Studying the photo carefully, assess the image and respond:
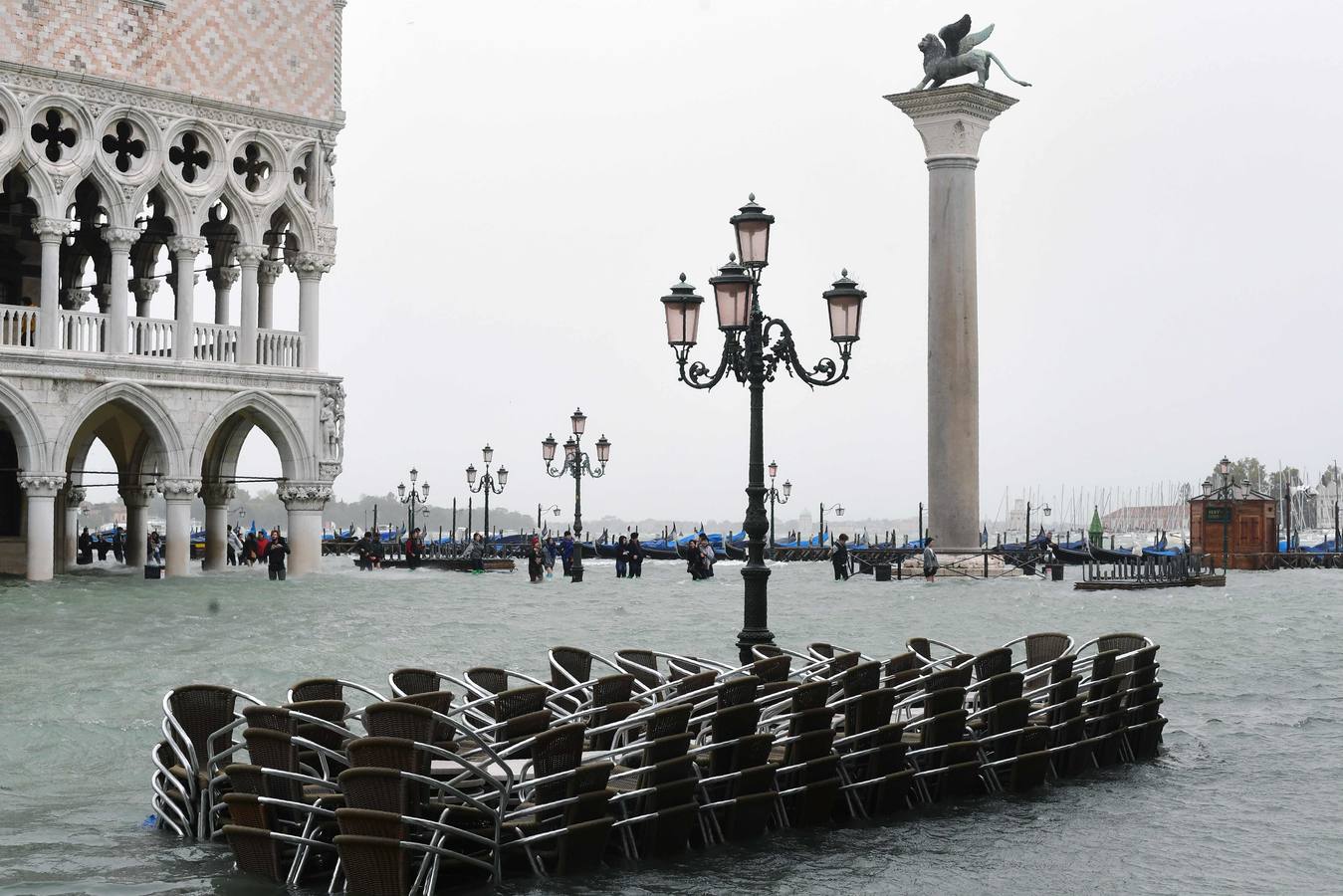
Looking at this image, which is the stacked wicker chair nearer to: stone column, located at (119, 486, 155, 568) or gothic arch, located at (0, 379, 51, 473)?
gothic arch, located at (0, 379, 51, 473)

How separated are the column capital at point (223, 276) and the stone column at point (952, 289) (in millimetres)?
13675

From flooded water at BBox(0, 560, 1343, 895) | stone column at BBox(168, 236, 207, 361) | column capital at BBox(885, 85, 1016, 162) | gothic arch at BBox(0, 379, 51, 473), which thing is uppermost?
column capital at BBox(885, 85, 1016, 162)

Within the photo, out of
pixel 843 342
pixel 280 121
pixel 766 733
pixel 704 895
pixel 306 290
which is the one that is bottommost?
pixel 704 895

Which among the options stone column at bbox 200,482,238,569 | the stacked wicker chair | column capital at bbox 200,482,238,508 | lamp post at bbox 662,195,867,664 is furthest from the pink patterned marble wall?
the stacked wicker chair

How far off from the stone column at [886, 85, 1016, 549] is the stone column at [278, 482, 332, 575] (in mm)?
11658

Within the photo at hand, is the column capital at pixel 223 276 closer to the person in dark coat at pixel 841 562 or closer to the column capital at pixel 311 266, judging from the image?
the column capital at pixel 311 266

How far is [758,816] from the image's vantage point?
370 inches

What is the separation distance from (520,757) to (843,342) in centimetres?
560

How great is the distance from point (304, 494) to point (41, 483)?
196 inches

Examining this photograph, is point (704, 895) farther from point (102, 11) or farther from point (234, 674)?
point (102, 11)

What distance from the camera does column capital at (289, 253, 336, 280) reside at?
3422cm

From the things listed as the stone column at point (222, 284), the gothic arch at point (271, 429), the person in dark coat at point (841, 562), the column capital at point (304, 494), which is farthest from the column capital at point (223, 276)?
the person in dark coat at point (841, 562)

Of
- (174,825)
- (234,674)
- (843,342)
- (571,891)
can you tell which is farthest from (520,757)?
(234,674)

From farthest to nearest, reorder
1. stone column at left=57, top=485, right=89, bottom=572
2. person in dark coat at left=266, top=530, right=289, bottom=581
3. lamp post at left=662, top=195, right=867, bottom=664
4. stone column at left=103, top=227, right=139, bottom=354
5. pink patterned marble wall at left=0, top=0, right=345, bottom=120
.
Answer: stone column at left=57, top=485, right=89, bottom=572 → person in dark coat at left=266, top=530, right=289, bottom=581 → stone column at left=103, top=227, right=139, bottom=354 → pink patterned marble wall at left=0, top=0, right=345, bottom=120 → lamp post at left=662, top=195, right=867, bottom=664
